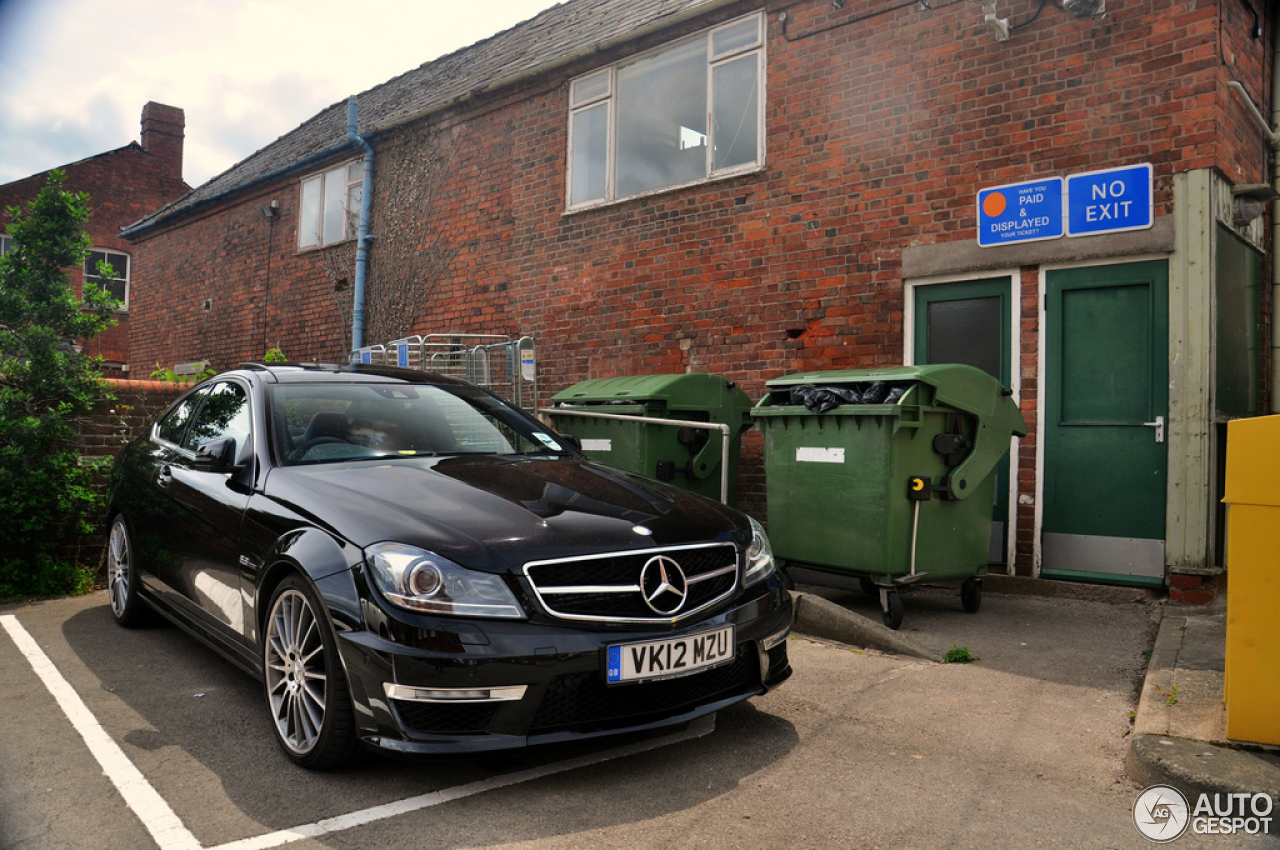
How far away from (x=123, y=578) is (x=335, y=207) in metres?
10.0

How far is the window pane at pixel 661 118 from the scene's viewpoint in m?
9.37

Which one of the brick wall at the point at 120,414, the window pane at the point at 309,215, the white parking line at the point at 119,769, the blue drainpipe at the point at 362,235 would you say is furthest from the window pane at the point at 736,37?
the window pane at the point at 309,215

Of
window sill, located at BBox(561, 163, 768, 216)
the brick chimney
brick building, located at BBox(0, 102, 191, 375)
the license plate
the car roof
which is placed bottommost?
the license plate

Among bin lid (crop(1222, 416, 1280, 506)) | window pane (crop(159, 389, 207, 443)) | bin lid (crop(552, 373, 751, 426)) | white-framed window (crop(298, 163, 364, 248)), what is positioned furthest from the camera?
white-framed window (crop(298, 163, 364, 248))

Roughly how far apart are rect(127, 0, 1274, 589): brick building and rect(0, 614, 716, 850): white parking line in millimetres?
4288

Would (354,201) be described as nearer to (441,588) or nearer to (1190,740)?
(441,588)

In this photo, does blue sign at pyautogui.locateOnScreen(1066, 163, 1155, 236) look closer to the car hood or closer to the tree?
the car hood

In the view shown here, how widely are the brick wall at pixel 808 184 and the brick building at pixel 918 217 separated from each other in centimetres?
2

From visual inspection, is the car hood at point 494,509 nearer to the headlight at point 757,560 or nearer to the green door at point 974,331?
the headlight at point 757,560

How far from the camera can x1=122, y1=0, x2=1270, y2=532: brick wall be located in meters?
6.57

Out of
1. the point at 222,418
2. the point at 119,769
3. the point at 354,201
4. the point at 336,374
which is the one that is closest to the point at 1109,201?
the point at 336,374

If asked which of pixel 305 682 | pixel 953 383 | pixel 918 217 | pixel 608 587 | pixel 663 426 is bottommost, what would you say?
pixel 305 682

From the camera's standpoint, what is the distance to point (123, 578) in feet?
17.5

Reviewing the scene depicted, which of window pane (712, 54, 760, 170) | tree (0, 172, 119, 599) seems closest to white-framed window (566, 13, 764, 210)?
window pane (712, 54, 760, 170)
